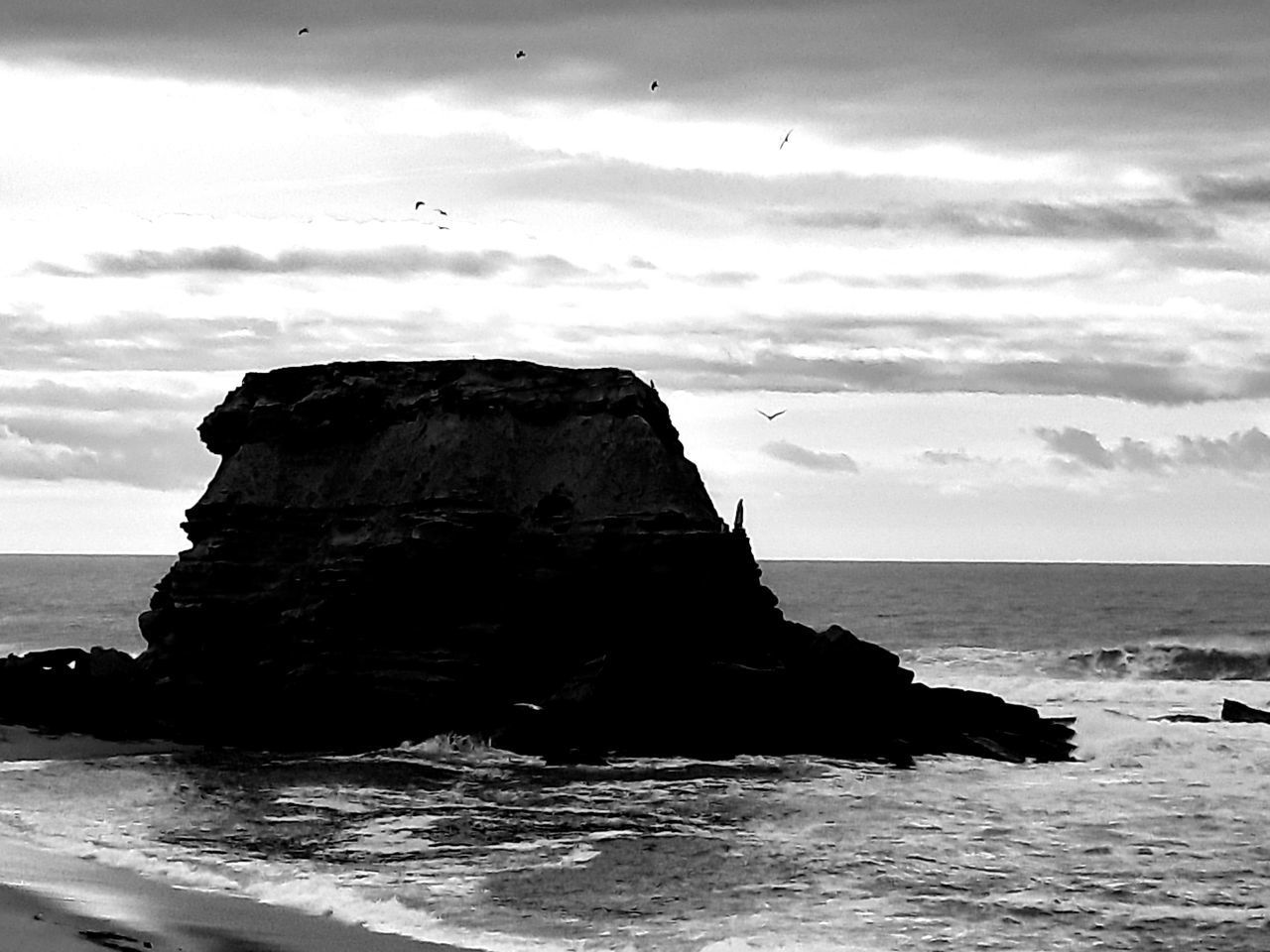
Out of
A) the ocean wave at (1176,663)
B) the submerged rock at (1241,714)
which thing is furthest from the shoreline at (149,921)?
the ocean wave at (1176,663)

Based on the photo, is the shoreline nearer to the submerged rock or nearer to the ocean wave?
the submerged rock

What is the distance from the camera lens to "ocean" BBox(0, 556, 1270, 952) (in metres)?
18.6

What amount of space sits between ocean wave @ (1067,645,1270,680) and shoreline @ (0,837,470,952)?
47.8 meters

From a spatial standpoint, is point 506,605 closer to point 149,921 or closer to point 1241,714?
point 1241,714

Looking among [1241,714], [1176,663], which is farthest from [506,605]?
[1176,663]

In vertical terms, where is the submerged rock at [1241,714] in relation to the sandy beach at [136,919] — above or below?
above

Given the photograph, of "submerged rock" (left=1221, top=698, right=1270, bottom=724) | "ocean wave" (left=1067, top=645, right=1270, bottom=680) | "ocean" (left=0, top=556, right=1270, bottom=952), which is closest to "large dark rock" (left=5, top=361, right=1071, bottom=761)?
"ocean" (left=0, top=556, right=1270, bottom=952)

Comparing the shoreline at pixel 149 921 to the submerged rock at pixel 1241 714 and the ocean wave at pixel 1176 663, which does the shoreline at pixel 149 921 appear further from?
the ocean wave at pixel 1176 663

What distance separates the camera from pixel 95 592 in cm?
13325

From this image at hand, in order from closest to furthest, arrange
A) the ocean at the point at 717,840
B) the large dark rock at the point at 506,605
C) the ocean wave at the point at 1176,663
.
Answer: the ocean at the point at 717,840 < the large dark rock at the point at 506,605 < the ocean wave at the point at 1176,663

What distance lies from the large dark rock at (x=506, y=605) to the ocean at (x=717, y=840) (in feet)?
4.20

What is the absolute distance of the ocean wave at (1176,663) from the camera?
62.6 meters

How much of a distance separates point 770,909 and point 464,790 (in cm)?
1003

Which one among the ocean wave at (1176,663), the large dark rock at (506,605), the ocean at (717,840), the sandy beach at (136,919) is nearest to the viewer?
the sandy beach at (136,919)
